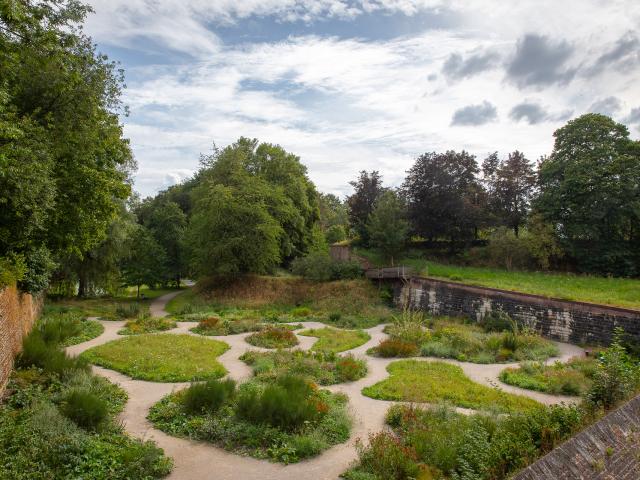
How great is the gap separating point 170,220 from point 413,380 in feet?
108

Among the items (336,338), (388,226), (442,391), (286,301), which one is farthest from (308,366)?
(388,226)

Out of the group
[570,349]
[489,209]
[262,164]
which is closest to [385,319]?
[570,349]

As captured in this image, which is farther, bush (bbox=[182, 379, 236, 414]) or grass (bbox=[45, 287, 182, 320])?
grass (bbox=[45, 287, 182, 320])

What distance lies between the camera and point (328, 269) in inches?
1313

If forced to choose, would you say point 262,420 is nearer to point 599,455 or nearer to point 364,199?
point 599,455

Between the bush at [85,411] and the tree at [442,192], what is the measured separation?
1202 inches

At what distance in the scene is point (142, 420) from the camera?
35.0 feet

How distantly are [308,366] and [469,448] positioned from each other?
25.3 ft

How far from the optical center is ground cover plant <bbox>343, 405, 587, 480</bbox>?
691cm

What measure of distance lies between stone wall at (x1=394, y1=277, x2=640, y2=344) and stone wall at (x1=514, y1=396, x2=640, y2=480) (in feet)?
41.0

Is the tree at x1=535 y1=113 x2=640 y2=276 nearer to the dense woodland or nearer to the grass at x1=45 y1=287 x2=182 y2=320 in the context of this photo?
the dense woodland

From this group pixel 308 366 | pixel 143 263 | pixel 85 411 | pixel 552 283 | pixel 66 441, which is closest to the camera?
pixel 66 441

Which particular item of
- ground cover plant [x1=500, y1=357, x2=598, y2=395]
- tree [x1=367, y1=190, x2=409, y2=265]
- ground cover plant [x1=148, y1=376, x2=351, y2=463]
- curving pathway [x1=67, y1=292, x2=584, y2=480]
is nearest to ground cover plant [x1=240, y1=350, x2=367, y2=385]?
curving pathway [x1=67, y1=292, x2=584, y2=480]

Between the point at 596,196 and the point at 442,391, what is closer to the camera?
the point at 442,391
